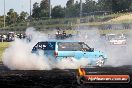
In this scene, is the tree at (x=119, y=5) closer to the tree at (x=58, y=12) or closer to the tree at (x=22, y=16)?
the tree at (x=58, y=12)

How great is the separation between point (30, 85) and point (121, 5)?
80.6m

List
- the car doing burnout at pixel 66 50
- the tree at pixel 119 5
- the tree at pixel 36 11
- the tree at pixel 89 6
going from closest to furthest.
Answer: the car doing burnout at pixel 66 50 < the tree at pixel 119 5 < the tree at pixel 89 6 < the tree at pixel 36 11

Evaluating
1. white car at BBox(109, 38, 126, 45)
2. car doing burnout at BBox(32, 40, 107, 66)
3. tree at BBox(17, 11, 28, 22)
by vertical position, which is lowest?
white car at BBox(109, 38, 126, 45)

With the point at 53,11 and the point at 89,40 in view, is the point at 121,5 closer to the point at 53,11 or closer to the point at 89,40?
the point at 53,11

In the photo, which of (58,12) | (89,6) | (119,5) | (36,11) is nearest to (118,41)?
(119,5)

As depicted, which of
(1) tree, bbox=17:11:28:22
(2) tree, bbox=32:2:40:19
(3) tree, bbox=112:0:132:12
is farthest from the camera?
(1) tree, bbox=17:11:28:22

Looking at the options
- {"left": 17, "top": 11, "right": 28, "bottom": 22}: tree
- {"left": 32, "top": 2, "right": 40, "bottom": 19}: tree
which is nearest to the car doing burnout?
{"left": 32, "top": 2, "right": 40, "bottom": 19}: tree

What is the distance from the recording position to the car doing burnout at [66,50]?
2045 cm

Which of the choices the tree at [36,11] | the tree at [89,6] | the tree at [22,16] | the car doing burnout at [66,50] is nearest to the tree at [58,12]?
the tree at [89,6]

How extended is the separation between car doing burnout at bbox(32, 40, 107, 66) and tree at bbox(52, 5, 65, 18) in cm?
7542

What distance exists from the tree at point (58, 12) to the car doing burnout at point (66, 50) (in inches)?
2969

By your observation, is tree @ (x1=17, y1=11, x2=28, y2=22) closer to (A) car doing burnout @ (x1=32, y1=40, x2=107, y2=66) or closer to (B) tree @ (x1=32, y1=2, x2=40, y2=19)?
(B) tree @ (x1=32, y1=2, x2=40, y2=19)

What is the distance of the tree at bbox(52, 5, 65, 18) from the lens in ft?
321

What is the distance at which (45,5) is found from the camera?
398ft
